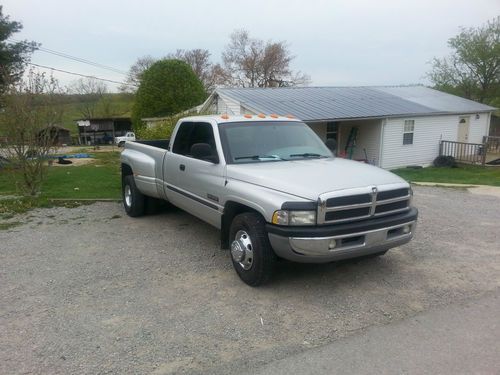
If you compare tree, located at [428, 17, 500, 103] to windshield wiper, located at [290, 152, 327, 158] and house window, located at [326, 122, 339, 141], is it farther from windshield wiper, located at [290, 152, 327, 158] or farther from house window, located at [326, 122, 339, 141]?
windshield wiper, located at [290, 152, 327, 158]

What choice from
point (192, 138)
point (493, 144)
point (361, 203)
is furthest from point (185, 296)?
point (493, 144)

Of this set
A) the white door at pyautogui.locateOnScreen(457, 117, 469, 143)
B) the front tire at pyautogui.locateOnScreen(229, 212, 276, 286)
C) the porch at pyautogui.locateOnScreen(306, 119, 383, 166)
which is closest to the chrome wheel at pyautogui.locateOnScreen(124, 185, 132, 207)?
the front tire at pyautogui.locateOnScreen(229, 212, 276, 286)

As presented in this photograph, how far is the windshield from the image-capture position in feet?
17.3

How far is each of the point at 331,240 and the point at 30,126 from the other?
795 cm

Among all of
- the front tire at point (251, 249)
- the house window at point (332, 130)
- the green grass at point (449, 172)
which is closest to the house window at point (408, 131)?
the green grass at point (449, 172)

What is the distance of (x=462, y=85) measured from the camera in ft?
113

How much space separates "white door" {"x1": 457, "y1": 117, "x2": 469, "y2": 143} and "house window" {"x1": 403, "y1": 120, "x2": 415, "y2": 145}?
397 cm

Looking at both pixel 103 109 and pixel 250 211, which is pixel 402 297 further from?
pixel 103 109

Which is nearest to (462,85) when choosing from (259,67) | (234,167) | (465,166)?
(465,166)

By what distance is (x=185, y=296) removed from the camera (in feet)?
14.4

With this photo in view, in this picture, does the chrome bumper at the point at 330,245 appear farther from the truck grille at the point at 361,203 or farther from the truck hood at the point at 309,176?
the truck hood at the point at 309,176

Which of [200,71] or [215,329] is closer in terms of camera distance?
[215,329]

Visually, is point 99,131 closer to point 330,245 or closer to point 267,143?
point 267,143

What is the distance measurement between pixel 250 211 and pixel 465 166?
1964 cm
